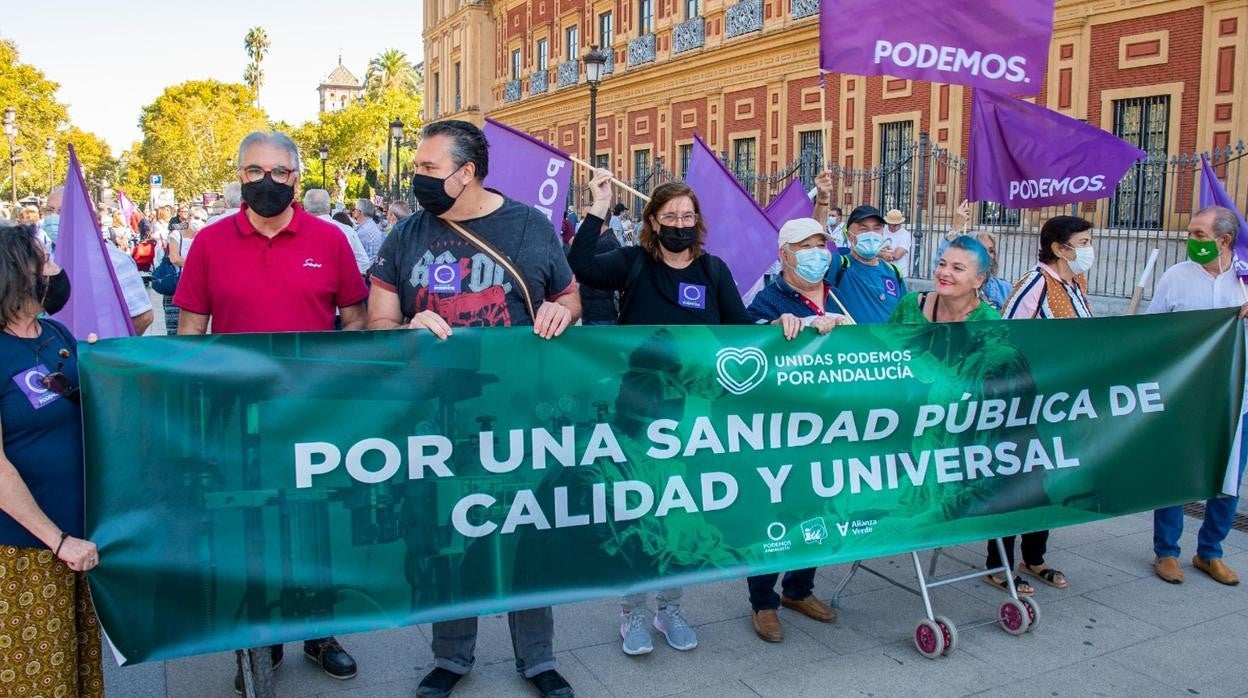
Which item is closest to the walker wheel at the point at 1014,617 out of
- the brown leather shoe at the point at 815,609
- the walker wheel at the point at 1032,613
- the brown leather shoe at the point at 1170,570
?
the walker wheel at the point at 1032,613

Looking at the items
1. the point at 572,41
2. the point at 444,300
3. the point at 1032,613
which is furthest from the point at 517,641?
the point at 572,41

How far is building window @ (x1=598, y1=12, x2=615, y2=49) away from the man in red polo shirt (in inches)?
1089

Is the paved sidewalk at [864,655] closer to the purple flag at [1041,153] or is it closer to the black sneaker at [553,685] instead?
the black sneaker at [553,685]

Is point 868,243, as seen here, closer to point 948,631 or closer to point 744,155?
point 948,631

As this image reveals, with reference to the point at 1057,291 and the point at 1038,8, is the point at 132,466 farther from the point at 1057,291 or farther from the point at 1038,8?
the point at 1038,8

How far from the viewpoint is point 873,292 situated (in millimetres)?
5617

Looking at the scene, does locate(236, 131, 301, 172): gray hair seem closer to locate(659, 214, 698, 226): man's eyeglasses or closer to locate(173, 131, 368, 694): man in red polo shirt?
locate(173, 131, 368, 694): man in red polo shirt

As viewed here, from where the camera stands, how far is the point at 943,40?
5645mm

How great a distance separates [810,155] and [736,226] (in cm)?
1464

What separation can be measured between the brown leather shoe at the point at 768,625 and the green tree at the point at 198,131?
62744 millimetres

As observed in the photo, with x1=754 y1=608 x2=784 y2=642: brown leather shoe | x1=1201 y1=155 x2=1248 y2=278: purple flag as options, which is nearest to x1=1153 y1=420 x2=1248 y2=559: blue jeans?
x1=1201 y1=155 x2=1248 y2=278: purple flag

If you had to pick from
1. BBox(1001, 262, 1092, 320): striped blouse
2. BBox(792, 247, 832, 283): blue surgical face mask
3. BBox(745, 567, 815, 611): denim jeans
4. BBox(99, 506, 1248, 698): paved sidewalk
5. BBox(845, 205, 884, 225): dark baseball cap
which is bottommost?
BBox(99, 506, 1248, 698): paved sidewalk

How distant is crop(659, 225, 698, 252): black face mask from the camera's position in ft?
13.3

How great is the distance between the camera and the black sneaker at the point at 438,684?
3.61 metres
